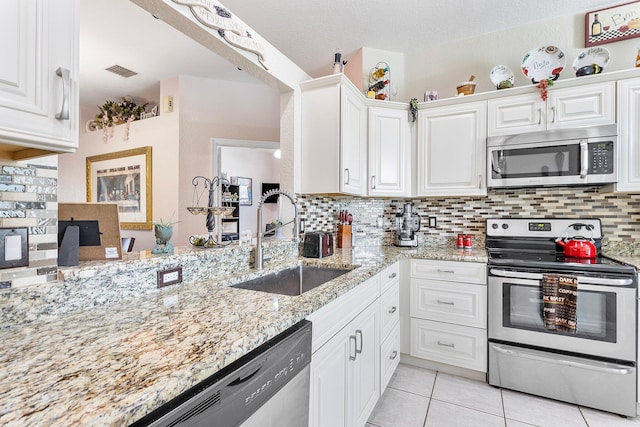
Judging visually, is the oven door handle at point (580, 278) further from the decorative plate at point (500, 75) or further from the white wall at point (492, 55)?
the white wall at point (492, 55)

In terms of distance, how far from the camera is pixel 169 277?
1271 mm

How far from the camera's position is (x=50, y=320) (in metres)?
0.91

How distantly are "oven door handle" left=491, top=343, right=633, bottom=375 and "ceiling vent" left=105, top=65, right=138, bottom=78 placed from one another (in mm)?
4091

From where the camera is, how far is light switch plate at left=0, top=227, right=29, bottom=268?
84cm

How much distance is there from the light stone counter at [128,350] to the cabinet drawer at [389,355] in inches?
34.7

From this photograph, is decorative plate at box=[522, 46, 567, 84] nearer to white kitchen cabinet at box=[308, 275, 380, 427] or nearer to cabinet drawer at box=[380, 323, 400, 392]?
white kitchen cabinet at box=[308, 275, 380, 427]

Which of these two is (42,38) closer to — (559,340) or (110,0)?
(110,0)

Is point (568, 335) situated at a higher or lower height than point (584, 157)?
lower

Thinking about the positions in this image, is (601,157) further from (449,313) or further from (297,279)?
(297,279)

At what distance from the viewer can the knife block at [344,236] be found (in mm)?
2561

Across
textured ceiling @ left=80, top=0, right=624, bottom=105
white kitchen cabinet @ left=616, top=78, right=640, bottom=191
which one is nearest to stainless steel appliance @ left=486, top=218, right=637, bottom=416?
white kitchen cabinet @ left=616, top=78, right=640, bottom=191

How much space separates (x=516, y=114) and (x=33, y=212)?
9.41 feet

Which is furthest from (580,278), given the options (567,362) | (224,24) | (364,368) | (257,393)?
(224,24)

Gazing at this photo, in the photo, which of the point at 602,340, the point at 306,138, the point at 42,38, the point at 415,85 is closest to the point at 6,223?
the point at 42,38
